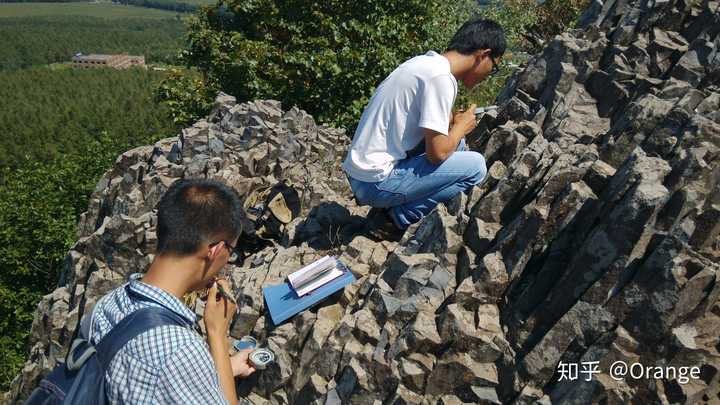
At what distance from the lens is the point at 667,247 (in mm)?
5754

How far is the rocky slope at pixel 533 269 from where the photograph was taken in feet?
19.2

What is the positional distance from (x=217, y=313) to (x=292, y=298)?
229 centimetres

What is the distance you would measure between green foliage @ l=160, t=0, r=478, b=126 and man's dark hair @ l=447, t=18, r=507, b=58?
48.2 feet

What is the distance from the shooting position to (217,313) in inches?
227

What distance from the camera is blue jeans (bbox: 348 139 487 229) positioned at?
8109 mm

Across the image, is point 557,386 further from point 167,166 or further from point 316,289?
point 167,166

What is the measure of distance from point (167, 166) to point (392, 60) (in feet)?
40.8

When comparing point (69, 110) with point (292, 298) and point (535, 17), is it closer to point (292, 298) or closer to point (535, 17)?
point (535, 17)

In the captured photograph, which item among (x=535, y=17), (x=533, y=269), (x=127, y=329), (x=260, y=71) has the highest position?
(x=127, y=329)

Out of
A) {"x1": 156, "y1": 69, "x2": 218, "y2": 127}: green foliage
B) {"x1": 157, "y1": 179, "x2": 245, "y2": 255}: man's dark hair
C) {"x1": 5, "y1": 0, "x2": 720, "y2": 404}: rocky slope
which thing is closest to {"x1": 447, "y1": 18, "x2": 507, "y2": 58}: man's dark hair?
{"x1": 5, "y1": 0, "x2": 720, "y2": 404}: rocky slope

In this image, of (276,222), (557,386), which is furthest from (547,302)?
(276,222)

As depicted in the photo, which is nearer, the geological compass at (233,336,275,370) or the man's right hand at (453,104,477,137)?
the geological compass at (233,336,275,370)

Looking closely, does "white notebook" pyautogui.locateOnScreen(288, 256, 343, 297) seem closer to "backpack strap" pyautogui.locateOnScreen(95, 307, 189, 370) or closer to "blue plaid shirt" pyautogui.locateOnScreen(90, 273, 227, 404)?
"blue plaid shirt" pyautogui.locateOnScreen(90, 273, 227, 404)

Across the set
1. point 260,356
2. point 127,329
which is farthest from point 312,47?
point 127,329
